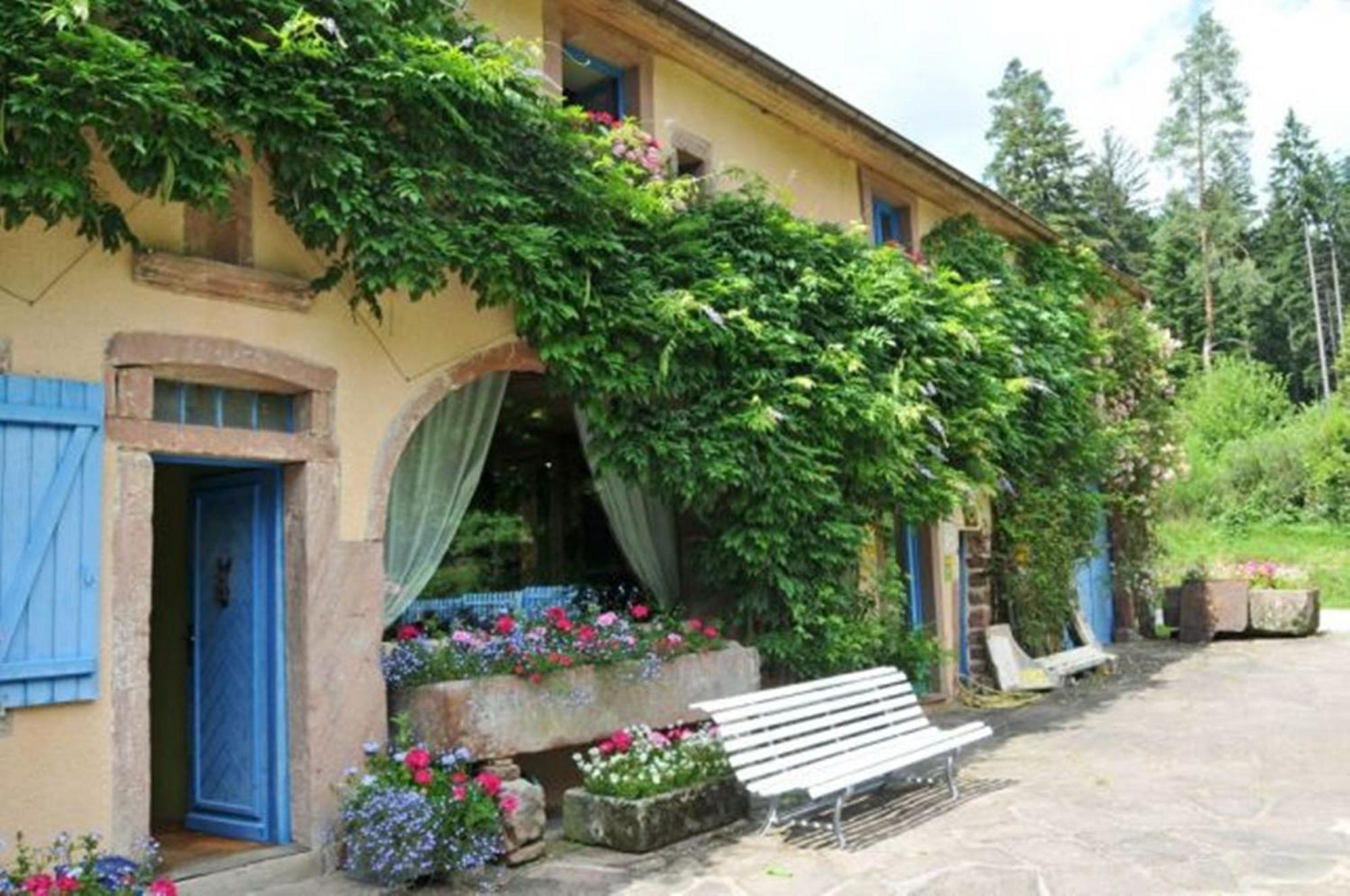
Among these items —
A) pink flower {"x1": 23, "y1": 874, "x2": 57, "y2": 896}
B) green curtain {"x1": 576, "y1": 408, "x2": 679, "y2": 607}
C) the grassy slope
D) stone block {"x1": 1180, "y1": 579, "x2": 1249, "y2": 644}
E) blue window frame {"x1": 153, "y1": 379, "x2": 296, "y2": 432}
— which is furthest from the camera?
the grassy slope

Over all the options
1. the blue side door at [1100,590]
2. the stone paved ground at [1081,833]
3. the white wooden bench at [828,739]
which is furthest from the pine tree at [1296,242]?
the white wooden bench at [828,739]

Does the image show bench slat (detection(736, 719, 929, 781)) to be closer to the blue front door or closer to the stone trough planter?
the blue front door

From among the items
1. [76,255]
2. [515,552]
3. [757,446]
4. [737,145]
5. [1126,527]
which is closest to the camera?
[76,255]

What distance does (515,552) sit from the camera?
28.2ft

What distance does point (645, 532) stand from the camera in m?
8.91

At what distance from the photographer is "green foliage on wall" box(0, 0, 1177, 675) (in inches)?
193


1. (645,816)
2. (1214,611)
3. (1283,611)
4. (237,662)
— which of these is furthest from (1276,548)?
(237,662)

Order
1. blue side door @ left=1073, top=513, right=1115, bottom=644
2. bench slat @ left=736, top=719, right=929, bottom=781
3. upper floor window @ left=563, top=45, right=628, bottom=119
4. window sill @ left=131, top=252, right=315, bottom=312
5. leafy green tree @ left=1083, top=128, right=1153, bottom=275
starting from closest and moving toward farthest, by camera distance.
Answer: window sill @ left=131, top=252, right=315, bottom=312
bench slat @ left=736, top=719, right=929, bottom=781
upper floor window @ left=563, top=45, right=628, bottom=119
blue side door @ left=1073, top=513, right=1115, bottom=644
leafy green tree @ left=1083, top=128, right=1153, bottom=275

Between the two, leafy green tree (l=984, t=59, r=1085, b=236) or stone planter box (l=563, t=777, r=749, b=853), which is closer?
stone planter box (l=563, t=777, r=749, b=853)

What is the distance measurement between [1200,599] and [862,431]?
36.4 ft

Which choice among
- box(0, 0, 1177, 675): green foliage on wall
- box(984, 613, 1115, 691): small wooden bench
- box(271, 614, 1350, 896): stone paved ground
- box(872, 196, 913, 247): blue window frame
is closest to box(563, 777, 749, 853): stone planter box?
box(271, 614, 1350, 896): stone paved ground

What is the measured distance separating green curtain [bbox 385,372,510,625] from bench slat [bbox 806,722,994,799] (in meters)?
2.72

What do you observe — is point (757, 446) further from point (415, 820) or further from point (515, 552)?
point (415, 820)

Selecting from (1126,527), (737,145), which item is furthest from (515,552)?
(1126,527)
